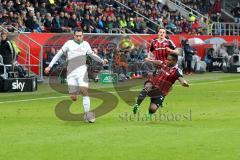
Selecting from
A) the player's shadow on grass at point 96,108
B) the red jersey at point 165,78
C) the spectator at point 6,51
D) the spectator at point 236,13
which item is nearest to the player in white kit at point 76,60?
the player's shadow on grass at point 96,108

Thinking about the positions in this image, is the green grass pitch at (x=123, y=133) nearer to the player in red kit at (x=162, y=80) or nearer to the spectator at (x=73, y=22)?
the player in red kit at (x=162, y=80)

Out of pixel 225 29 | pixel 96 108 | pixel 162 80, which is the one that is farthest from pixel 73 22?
pixel 225 29

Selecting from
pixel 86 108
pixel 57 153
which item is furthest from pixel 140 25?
pixel 57 153

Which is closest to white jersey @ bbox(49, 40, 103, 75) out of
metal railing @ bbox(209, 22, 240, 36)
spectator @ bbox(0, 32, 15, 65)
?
spectator @ bbox(0, 32, 15, 65)

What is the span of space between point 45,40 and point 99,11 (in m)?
8.21

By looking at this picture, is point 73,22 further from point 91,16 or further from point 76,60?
point 76,60

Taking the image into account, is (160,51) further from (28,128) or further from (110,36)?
(110,36)

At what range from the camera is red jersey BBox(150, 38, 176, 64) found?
18.7m

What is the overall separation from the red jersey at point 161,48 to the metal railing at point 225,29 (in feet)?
117

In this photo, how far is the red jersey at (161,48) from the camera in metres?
18.7

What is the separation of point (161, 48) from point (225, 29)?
38750mm

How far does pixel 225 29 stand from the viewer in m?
56.6

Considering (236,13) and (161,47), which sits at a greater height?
(236,13)

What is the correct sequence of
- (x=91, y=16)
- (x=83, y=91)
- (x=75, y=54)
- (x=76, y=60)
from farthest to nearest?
(x=91, y=16)
(x=76, y=60)
(x=75, y=54)
(x=83, y=91)
